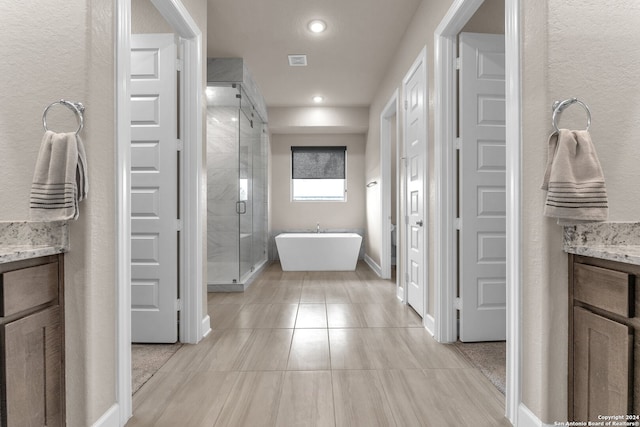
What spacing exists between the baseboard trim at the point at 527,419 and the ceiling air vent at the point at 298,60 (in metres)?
3.81

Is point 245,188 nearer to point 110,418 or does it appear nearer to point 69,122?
point 69,122

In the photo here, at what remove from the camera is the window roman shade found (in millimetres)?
6797

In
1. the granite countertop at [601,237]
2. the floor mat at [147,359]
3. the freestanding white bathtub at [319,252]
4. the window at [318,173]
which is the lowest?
the floor mat at [147,359]

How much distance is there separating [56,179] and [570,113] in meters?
1.94

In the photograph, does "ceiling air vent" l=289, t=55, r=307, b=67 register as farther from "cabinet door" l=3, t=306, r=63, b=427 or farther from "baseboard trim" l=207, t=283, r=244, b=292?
"cabinet door" l=3, t=306, r=63, b=427

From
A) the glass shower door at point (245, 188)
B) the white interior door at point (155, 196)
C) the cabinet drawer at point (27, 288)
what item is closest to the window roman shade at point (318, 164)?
the glass shower door at point (245, 188)

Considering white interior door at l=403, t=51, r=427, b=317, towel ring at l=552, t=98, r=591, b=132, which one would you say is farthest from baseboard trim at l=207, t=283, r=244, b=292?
towel ring at l=552, t=98, r=591, b=132

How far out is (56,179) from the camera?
1252 millimetres

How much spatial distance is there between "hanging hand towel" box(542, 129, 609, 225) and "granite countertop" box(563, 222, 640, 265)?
0.06 metres

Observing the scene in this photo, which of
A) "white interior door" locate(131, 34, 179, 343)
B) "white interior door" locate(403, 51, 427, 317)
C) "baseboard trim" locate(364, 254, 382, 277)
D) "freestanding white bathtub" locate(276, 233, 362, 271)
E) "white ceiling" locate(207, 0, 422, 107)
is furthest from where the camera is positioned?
"freestanding white bathtub" locate(276, 233, 362, 271)

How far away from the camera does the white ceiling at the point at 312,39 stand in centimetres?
308

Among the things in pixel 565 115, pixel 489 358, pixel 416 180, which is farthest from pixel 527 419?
pixel 416 180

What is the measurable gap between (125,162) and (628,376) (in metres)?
2.02

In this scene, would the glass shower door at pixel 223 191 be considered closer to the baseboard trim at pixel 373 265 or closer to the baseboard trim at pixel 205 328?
the baseboard trim at pixel 205 328
